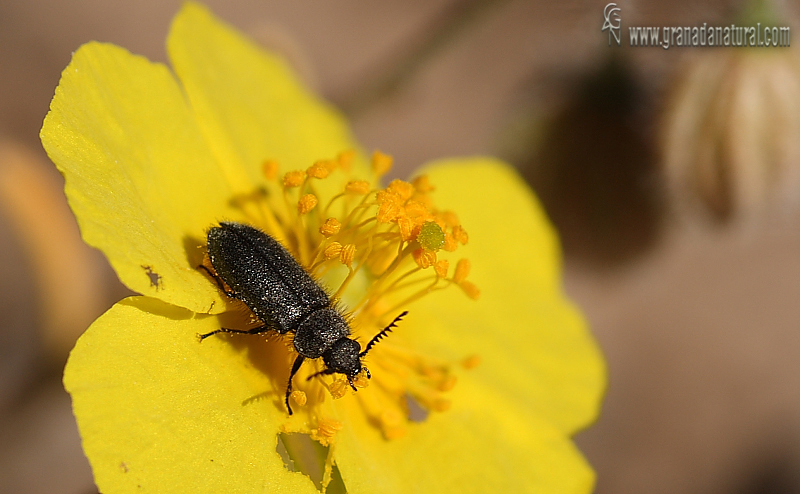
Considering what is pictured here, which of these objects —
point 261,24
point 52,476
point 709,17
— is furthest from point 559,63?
point 52,476

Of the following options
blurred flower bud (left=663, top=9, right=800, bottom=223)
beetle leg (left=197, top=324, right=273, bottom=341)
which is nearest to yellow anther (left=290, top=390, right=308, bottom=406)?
beetle leg (left=197, top=324, right=273, bottom=341)

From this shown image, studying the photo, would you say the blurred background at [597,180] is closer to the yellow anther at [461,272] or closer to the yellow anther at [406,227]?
the yellow anther at [461,272]

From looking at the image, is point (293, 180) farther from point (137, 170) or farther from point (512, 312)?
point (512, 312)

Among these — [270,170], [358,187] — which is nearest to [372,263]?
[358,187]

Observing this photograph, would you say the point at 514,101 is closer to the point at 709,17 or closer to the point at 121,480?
the point at 709,17

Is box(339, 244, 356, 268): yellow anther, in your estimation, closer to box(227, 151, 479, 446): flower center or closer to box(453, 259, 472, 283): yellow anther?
box(227, 151, 479, 446): flower center

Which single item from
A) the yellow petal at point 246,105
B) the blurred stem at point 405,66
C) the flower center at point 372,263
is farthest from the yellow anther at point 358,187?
the blurred stem at point 405,66
